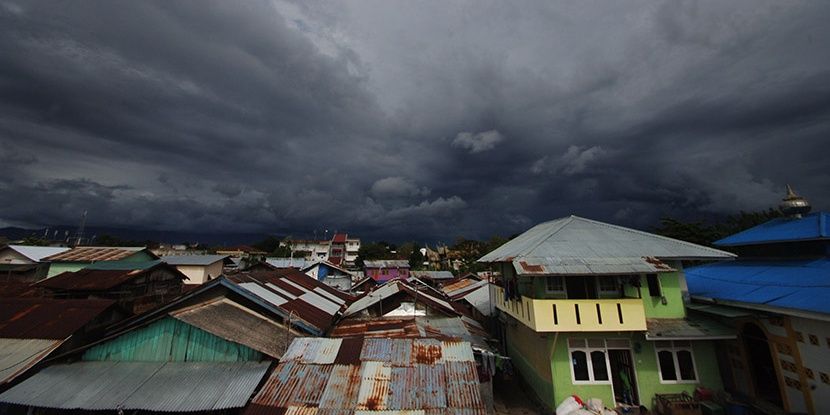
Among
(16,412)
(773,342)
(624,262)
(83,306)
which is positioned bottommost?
(16,412)

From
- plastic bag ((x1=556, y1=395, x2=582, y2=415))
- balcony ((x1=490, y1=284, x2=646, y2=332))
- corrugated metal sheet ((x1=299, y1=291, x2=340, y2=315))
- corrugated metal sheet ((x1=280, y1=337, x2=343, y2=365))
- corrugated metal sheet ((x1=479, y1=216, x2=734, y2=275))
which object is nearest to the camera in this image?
corrugated metal sheet ((x1=280, y1=337, x2=343, y2=365))

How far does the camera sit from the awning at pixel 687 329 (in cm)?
1352

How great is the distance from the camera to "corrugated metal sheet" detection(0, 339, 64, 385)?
10.1 m

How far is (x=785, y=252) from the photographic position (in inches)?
605

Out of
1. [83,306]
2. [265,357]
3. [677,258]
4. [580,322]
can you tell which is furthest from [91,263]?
[677,258]

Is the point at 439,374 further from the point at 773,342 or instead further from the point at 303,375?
the point at 773,342

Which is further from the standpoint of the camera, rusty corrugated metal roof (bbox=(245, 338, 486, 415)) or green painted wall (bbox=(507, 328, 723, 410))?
green painted wall (bbox=(507, 328, 723, 410))

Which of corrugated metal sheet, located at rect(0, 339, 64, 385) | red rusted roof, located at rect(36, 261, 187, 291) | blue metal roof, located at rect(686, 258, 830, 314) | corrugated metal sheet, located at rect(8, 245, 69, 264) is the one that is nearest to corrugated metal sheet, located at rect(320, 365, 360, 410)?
corrugated metal sheet, located at rect(0, 339, 64, 385)

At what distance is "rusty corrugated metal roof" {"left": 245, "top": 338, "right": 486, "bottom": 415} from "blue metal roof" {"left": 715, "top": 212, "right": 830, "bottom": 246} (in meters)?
16.2

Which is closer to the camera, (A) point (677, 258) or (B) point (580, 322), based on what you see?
(B) point (580, 322)

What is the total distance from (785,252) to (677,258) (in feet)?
18.9

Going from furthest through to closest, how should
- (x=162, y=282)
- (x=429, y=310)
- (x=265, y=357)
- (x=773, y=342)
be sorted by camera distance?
(x=162, y=282)
(x=429, y=310)
(x=773, y=342)
(x=265, y=357)

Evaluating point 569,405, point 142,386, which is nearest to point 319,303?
point 142,386

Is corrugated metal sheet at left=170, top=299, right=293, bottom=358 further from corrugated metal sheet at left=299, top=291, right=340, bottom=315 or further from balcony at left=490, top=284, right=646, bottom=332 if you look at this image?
balcony at left=490, top=284, right=646, bottom=332
